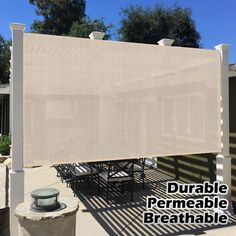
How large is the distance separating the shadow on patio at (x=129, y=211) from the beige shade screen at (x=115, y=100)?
1156 mm

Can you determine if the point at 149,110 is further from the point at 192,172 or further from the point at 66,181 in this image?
the point at 66,181

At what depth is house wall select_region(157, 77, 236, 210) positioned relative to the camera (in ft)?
19.7

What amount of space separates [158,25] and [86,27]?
256 inches

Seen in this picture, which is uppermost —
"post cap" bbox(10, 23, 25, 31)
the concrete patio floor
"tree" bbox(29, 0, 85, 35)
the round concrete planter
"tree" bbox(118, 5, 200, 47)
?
"tree" bbox(29, 0, 85, 35)

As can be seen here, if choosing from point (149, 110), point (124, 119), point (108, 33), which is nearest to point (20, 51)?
point (124, 119)

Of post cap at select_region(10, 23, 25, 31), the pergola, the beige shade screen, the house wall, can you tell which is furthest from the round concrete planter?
the house wall

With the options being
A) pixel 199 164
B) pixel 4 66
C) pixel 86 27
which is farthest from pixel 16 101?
pixel 4 66

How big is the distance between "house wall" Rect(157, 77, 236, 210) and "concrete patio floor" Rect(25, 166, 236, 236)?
458mm

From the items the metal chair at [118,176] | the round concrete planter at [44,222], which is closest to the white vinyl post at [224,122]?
the metal chair at [118,176]

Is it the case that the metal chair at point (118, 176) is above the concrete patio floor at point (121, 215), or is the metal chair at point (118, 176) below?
above

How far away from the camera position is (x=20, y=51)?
13.4 feet

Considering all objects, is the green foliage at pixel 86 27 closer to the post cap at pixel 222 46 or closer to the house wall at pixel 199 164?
the house wall at pixel 199 164

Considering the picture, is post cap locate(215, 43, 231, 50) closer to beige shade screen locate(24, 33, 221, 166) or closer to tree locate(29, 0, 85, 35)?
beige shade screen locate(24, 33, 221, 166)

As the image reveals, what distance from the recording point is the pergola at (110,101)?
13.7 feet
